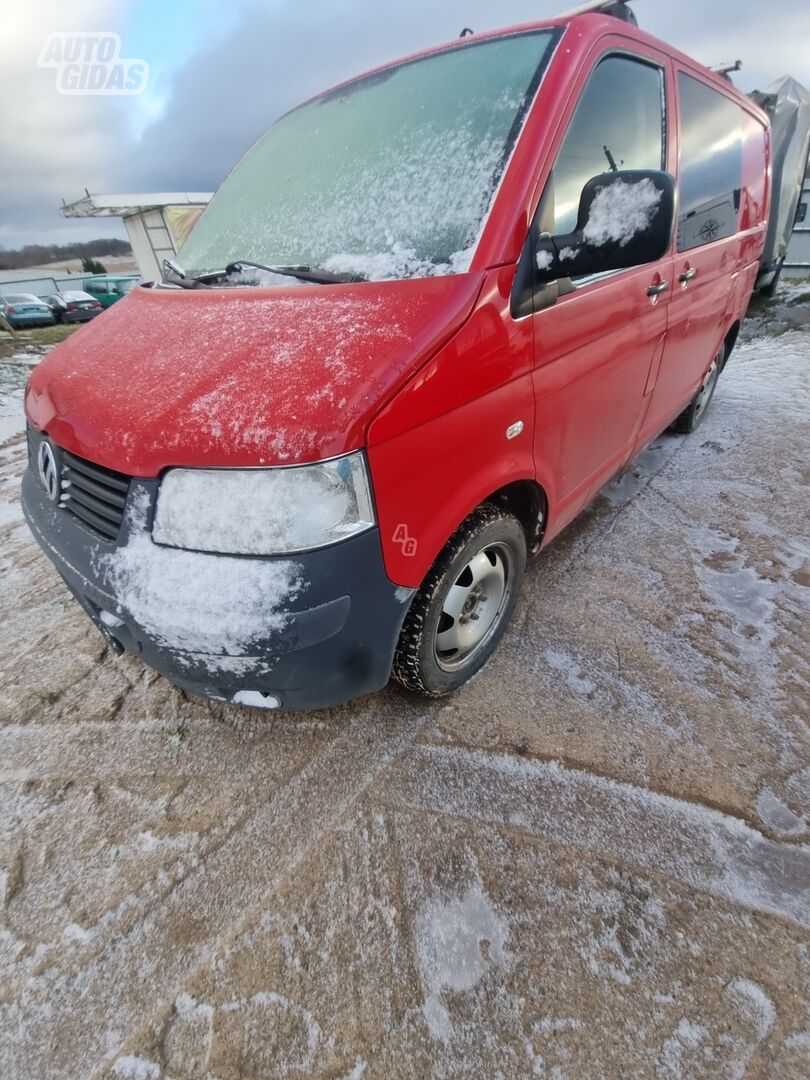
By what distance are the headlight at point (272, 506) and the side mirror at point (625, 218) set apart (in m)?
0.96

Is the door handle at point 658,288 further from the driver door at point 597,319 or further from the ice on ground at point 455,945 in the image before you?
the ice on ground at point 455,945

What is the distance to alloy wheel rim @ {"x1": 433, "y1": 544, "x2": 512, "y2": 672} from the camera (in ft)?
6.10

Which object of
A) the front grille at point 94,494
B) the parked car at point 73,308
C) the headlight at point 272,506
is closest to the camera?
the headlight at point 272,506

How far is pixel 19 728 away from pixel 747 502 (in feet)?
12.5

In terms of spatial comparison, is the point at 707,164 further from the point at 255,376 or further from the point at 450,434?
the point at 255,376

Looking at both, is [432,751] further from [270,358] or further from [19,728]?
[19,728]

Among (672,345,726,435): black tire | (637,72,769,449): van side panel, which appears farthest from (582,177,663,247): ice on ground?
(672,345,726,435): black tire

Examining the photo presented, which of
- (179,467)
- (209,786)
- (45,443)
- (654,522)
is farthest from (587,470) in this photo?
(45,443)

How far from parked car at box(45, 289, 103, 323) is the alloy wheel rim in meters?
20.3

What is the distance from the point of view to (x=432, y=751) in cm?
186

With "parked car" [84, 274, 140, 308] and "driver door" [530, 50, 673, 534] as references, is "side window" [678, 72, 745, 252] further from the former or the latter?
"parked car" [84, 274, 140, 308]

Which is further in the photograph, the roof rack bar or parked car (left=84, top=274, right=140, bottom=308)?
parked car (left=84, top=274, right=140, bottom=308)

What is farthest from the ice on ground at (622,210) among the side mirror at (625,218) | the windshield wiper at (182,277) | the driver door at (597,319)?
the windshield wiper at (182,277)

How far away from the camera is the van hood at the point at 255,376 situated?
4.12 ft
